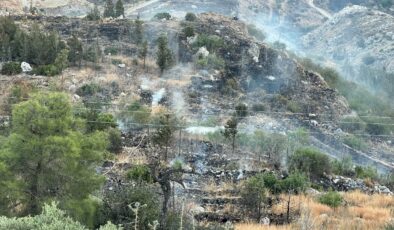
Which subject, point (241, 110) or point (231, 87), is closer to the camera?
point (241, 110)

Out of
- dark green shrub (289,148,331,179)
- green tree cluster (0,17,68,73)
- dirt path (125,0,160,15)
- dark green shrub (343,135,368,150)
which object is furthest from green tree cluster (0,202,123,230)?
dirt path (125,0,160,15)

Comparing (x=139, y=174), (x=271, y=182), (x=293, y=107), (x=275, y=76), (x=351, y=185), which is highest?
(x=139, y=174)

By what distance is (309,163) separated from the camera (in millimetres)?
16531

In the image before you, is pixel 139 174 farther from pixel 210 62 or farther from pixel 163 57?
pixel 210 62

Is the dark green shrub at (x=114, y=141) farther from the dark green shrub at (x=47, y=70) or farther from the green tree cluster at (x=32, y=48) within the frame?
the green tree cluster at (x=32, y=48)

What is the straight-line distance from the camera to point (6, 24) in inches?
1050

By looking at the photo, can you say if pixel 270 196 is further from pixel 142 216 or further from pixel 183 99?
pixel 183 99

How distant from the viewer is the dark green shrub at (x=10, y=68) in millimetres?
22812

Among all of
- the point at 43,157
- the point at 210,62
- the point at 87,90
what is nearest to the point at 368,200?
the point at 43,157

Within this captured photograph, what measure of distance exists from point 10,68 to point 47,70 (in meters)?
1.58

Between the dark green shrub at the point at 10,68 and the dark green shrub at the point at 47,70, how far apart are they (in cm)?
73

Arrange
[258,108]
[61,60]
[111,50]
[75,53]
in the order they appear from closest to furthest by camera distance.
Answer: [61,60] < [258,108] < [75,53] < [111,50]

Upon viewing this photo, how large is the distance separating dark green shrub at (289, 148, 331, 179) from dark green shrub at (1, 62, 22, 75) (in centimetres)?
1315

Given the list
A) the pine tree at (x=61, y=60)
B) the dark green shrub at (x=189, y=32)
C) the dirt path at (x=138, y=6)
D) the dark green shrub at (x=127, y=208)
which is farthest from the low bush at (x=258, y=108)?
the dirt path at (x=138, y=6)
